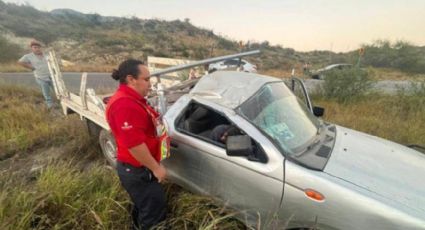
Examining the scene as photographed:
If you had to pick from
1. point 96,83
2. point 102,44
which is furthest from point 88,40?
point 96,83

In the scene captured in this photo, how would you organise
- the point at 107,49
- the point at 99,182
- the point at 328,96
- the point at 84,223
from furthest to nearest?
the point at 107,49 → the point at 328,96 → the point at 99,182 → the point at 84,223

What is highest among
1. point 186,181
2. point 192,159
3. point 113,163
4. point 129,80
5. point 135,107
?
point 129,80

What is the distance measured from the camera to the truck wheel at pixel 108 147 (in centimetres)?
350

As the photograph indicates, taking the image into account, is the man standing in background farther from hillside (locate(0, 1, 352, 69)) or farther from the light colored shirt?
hillside (locate(0, 1, 352, 69))

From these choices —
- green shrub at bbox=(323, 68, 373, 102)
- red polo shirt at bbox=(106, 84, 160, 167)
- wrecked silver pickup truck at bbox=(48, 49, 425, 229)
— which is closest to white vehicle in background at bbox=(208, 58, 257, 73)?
wrecked silver pickup truck at bbox=(48, 49, 425, 229)

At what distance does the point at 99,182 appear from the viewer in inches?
110

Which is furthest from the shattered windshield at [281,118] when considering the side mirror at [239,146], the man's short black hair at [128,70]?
the man's short black hair at [128,70]

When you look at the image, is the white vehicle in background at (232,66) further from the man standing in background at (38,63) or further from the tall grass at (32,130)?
the man standing in background at (38,63)

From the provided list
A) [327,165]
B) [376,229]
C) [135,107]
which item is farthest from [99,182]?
[376,229]

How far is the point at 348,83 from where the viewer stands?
24.5 ft

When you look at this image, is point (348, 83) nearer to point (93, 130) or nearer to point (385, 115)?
point (385, 115)

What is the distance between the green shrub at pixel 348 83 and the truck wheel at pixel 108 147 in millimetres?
6591

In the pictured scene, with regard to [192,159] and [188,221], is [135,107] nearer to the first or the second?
[192,159]

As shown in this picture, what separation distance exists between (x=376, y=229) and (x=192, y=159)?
5.04 feet
